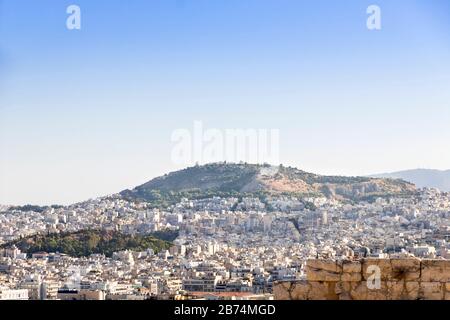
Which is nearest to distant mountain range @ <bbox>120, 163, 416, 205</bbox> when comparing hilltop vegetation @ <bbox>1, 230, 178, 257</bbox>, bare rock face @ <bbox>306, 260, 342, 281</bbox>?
hilltop vegetation @ <bbox>1, 230, 178, 257</bbox>

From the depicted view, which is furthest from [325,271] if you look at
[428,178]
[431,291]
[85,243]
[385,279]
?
[428,178]

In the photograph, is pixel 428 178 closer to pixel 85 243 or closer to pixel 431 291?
pixel 85 243

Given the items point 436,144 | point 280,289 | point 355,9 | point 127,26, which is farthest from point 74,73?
point 280,289

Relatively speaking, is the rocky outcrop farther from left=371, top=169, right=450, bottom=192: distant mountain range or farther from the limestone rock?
left=371, top=169, right=450, bottom=192: distant mountain range

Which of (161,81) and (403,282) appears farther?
(161,81)

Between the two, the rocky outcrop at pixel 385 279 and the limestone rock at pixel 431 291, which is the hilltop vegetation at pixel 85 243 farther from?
the limestone rock at pixel 431 291

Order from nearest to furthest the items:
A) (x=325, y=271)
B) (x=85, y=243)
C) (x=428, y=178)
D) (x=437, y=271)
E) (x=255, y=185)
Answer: (x=437, y=271)
(x=325, y=271)
(x=85, y=243)
(x=255, y=185)
(x=428, y=178)
